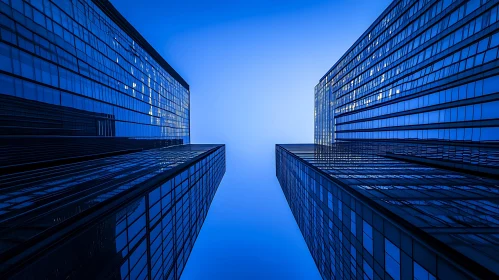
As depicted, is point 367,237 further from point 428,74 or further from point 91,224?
point 428,74

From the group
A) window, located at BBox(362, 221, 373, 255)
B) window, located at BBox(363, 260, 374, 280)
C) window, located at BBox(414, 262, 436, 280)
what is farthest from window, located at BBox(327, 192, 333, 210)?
window, located at BBox(414, 262, 436, 280)

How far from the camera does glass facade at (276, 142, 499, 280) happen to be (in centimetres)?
1141

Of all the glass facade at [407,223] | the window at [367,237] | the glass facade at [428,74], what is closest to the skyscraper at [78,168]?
the glass facade at [407,223]

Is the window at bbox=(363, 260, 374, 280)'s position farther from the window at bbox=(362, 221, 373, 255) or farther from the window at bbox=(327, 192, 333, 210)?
the window at bbox=(327, 192, 333, 210)

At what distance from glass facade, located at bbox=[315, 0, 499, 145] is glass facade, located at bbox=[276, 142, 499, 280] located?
9.47m

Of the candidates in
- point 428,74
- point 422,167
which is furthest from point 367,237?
point 428,74

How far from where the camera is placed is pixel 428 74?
3803cm

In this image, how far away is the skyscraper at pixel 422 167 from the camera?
13.3 m

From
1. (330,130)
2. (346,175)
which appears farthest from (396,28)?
(330,130)

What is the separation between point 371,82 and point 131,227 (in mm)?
59655

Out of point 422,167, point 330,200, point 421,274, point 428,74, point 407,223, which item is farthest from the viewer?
point 428,74

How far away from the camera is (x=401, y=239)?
572 inches

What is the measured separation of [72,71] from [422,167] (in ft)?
150

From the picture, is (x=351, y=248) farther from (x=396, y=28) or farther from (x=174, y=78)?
(x=174, y=78)
